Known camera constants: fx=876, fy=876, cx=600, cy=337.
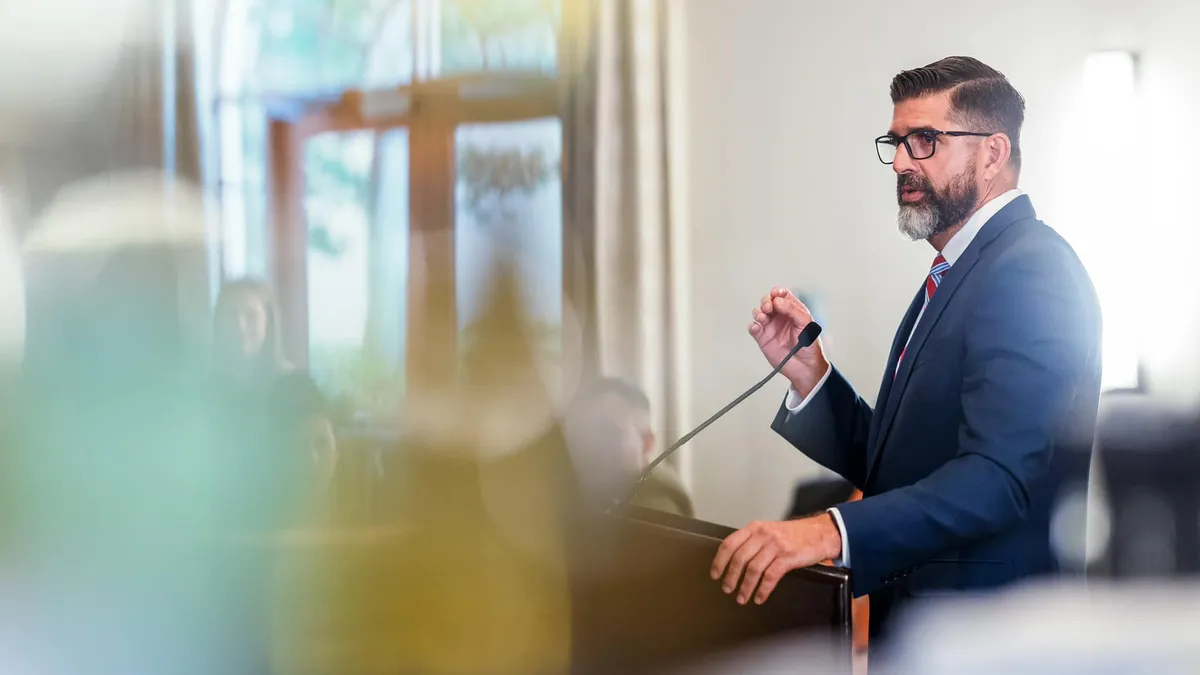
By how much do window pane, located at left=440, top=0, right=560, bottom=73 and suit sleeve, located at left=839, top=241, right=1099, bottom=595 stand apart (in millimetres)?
547

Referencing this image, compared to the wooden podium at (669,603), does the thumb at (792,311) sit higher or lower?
higher

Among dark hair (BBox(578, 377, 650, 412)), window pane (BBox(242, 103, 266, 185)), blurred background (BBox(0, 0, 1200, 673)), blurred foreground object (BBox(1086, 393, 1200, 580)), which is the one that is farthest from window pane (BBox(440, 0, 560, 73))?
blurred foreground object (BBox(1086, 393, 1200, 580))

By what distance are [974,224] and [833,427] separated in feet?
0.77

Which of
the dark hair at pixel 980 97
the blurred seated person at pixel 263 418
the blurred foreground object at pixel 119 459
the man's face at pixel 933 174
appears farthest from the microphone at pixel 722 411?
the blurred foreground object at pixel 119 459

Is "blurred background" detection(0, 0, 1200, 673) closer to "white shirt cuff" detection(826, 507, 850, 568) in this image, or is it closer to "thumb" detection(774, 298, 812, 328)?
"thumb" detection(774, 298, 812, 328)

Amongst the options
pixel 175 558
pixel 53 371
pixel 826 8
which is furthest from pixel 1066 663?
pixel 53 371

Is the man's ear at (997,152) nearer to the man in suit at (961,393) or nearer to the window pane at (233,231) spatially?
the man in suit at (961,393)

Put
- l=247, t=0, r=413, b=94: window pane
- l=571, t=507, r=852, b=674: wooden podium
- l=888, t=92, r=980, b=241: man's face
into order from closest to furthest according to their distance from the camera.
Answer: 1. l=571, t=507, r=852, b=674: wooden podium
2. l=888, t=92, r=980, b=241: man's face
3. l=247, t=0, r=413, b=94: window pane

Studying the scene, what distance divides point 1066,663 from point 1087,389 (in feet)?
0.92

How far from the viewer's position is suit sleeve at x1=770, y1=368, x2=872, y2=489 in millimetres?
863

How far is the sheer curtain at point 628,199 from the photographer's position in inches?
37.0

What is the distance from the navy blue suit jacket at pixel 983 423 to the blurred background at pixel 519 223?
49mm

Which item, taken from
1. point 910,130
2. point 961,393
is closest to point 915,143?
point 910,130

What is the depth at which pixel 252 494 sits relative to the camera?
1.07 meters
